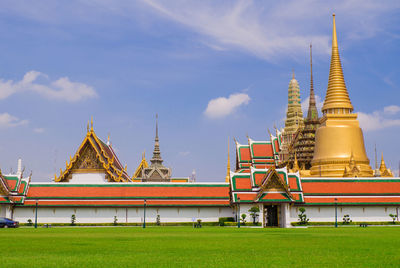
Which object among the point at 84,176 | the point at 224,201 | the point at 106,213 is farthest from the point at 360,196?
the point at 84,176

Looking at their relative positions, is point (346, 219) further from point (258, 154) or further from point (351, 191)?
point (258, 154)

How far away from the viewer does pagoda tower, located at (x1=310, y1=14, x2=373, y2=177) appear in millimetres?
65625

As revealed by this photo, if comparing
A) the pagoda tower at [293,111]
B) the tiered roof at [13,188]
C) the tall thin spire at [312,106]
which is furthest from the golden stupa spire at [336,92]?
the tiered roof at [13,188]

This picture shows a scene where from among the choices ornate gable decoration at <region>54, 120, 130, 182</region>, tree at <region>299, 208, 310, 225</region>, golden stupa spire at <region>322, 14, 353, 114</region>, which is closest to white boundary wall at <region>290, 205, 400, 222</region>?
tree at <region>299, 208, 310, 225</region>

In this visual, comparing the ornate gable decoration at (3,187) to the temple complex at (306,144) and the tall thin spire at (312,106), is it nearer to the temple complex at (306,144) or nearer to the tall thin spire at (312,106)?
the temple complex at (306,144)

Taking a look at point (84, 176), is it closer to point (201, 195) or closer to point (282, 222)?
point (201, 195)

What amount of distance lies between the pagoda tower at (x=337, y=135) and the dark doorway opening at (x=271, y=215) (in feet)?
57.0

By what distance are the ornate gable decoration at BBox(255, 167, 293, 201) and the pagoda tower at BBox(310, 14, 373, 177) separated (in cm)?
1845

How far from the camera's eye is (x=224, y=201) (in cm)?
5244

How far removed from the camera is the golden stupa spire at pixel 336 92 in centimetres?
6762

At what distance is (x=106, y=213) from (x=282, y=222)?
1650cm

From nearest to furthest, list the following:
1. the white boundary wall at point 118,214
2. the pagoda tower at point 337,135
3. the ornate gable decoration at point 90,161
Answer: the white boundary wall at point 118,214
the ornate gable decoration at point 90,161
the pagoda tower at point 337,135

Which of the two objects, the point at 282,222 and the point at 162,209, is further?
the point at 162,209

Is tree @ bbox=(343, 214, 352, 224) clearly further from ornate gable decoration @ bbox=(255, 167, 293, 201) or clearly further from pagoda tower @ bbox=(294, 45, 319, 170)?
pagoda tower @ bbox=(294, 45, 319, 170)
